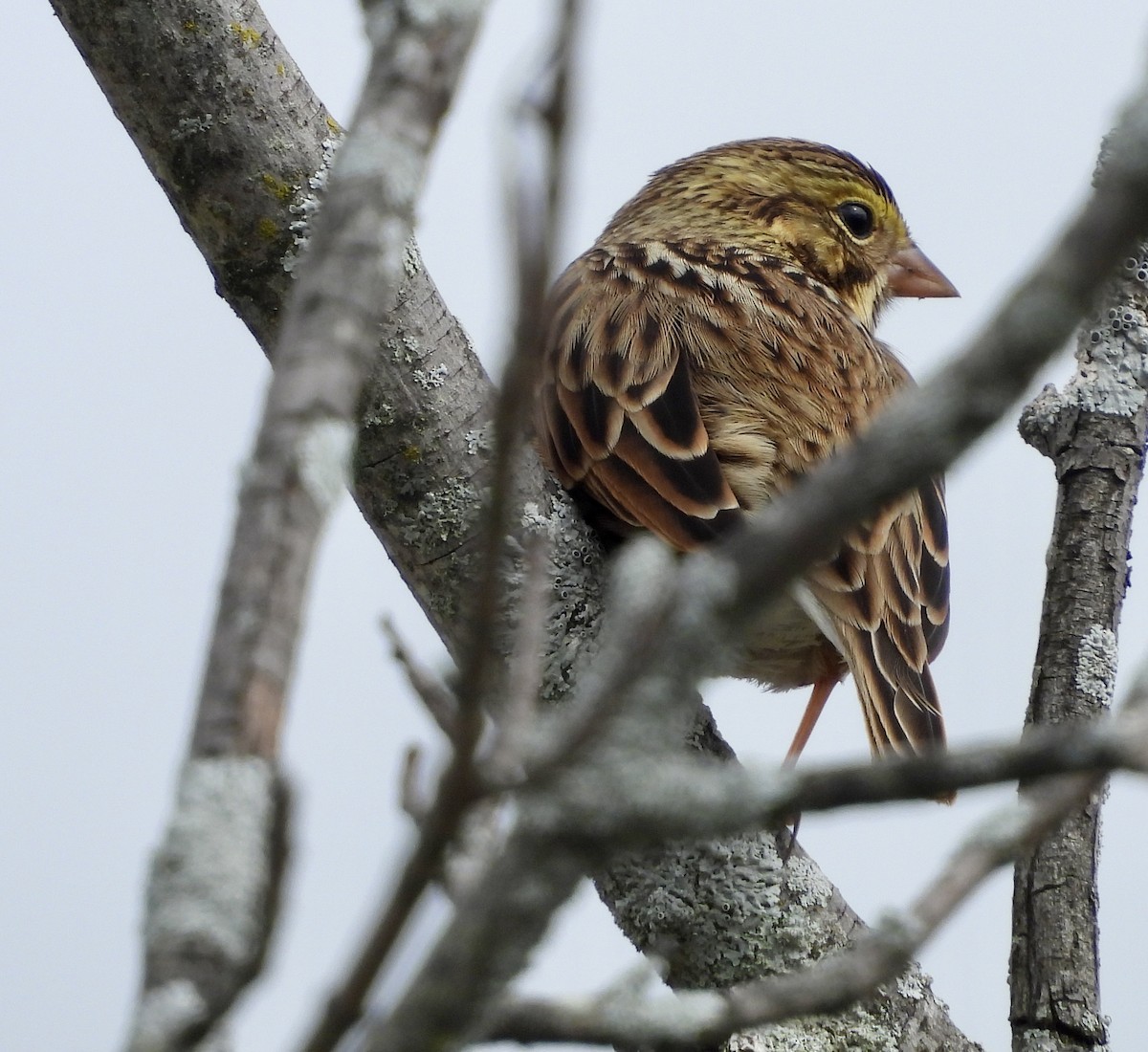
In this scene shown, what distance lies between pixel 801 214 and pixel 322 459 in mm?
4123

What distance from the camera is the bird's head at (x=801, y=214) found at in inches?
205

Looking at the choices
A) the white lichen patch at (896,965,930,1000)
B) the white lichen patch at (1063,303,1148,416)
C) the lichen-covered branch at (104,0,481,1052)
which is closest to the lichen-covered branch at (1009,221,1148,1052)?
the white lichen patch at (1063,303,1148,416)

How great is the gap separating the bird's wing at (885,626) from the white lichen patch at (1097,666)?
1.17 feet

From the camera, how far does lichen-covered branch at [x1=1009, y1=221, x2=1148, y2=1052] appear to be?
3094mm

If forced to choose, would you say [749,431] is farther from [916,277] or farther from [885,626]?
[916,277]

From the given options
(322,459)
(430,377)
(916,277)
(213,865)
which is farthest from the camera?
(916,277)

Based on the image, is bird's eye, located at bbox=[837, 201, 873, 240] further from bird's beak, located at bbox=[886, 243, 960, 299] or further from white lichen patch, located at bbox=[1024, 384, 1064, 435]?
white lichen patch, located at bbox=[1024, 384, 1064, 435]

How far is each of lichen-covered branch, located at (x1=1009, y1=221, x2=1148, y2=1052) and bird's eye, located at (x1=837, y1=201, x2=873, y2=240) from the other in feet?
5.11

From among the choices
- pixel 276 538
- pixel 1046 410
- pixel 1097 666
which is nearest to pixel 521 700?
pixel 276 538

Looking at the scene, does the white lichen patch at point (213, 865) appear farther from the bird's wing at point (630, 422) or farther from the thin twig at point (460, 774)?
the bird's wing at point (630, 422)

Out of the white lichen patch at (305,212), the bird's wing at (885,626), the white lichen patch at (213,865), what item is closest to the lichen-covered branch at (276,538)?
the white lichen patch at (213,865)

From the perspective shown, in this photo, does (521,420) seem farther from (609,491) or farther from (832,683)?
(832,683)

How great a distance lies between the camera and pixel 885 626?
3.64m

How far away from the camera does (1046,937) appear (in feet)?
10.3
